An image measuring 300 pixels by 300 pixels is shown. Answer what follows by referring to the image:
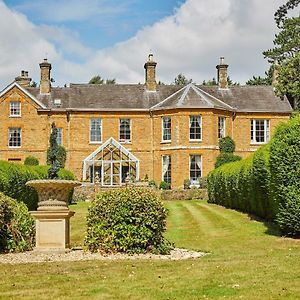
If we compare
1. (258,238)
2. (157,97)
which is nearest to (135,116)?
(157,97)

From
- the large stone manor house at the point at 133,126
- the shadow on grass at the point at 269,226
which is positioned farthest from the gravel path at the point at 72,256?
the large stone manor house at the point at 133,126

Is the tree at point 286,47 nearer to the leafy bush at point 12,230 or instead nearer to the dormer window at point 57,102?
the dormer window at point 57,102

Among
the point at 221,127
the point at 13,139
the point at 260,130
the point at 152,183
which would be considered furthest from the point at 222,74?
the point at 13,139

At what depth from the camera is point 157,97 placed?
1897 inches

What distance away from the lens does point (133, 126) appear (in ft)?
155

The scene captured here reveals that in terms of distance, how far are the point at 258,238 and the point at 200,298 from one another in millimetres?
9079

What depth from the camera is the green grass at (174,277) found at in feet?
28.2

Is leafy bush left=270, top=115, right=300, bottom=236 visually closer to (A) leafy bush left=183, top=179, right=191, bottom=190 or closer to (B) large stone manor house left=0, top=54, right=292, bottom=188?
(A) leafy bush left=183, top=179, right=191, bottom=190

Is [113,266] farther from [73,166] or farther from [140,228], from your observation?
[73,166]

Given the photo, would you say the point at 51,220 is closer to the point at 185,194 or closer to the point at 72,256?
the point at 72,256

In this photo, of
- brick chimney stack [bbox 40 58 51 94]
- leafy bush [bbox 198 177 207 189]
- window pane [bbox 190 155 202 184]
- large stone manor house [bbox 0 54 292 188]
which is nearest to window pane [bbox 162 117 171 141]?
large stone manor house [bbox 0 54 292 188]

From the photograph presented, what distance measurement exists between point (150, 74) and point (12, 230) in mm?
35346

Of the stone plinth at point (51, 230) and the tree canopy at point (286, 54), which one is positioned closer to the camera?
the stone plinth at point (51, 230)

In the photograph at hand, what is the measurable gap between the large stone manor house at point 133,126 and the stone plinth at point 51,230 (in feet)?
102
